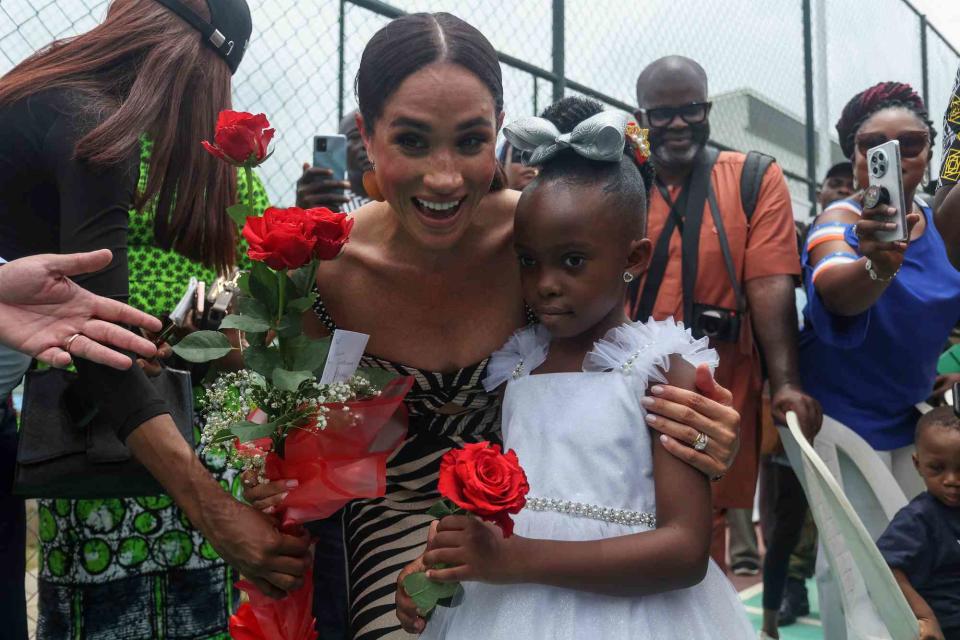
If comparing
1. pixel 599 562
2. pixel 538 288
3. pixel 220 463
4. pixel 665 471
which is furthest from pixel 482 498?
pixel 220 463

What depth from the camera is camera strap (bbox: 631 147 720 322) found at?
3127mm

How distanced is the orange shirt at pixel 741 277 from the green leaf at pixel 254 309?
1.83 m

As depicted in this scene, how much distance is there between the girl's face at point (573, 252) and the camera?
180 centimetres

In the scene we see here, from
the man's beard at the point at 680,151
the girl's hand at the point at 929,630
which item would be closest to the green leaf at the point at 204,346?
the girl's hand at the point at 929,630

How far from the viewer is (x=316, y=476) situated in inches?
65.2

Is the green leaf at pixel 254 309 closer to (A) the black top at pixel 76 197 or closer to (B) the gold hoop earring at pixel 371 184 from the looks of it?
(A) the black top at pixel 76 197

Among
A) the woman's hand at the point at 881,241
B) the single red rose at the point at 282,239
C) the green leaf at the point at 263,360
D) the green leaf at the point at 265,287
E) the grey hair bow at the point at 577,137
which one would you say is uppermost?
the grey hair bow at the point at 577,137

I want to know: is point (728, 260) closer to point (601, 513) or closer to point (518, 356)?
point (518, 356)

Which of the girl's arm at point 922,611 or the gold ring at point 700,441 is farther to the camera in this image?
the girl's arm at point 922,611

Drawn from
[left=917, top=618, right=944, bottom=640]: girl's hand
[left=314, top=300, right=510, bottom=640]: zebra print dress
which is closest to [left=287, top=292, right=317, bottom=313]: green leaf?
[left=314, top=300, right=510, bottom=640]: zebra print dress

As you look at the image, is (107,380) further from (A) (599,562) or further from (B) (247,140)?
(A) (599,562)

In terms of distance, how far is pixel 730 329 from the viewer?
3059 mm

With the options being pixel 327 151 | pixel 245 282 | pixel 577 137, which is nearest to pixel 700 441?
pixel 577 137

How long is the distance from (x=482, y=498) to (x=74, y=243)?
98cm
